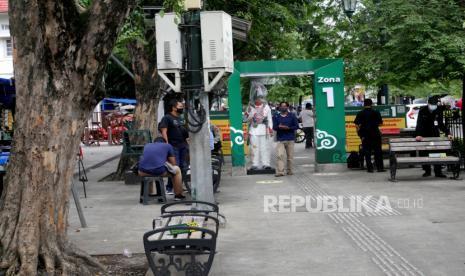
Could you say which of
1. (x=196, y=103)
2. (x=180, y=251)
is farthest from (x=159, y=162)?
(x=180, y=251)

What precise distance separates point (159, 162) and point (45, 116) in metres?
6.01

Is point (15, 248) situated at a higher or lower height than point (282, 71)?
lower

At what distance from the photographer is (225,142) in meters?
22.9

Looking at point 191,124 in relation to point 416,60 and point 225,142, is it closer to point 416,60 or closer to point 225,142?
point 416,60

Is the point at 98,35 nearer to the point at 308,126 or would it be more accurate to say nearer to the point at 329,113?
the point at 329,113

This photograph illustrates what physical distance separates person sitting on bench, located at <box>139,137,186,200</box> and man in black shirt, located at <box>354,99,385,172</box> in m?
5.96

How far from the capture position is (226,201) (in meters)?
12.7

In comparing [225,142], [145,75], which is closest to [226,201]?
[145,75]

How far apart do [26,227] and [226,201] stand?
6.48 meters

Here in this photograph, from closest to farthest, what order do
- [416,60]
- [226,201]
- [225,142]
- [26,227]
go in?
[26,227], [226,201], [416,60], [225,142]

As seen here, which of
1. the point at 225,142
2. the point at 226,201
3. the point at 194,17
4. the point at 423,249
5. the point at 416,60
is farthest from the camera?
the point at 225,142

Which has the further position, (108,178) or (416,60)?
(108,178)

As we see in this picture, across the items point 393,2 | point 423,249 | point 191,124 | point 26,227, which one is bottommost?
point 423,249

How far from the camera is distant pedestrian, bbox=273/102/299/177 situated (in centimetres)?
1689
